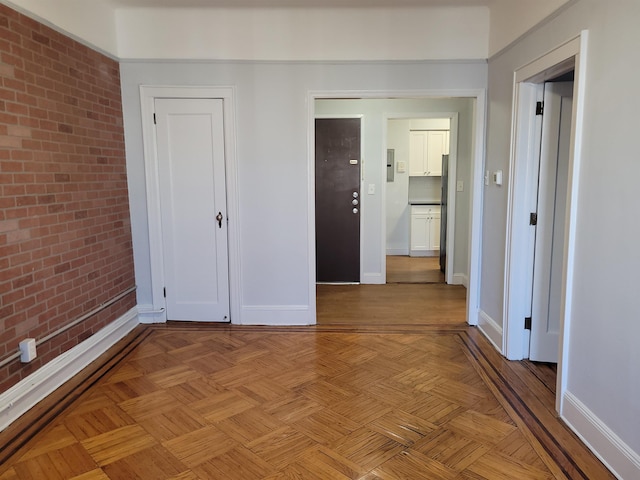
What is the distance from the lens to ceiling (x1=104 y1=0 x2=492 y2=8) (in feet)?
11.4

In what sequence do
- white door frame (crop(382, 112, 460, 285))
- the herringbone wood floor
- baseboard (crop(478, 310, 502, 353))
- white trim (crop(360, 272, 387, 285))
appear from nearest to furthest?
the herringbone wood floor < baseboard (crop(478, 310, 502, 353)) < white door frame (crop(382, 112, 460, 285)) < white trim (crop(360, 272, 387, 285))

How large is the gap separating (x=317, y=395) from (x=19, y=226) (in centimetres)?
201

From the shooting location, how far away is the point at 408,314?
4.30 meters

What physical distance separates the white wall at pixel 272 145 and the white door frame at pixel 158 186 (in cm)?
5

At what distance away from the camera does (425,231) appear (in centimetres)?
718

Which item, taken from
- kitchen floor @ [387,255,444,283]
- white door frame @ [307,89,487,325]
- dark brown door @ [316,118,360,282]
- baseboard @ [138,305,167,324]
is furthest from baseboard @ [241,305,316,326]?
kitchen floor @ [387,255,444,283]

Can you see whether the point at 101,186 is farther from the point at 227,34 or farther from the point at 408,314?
the point at 408,314

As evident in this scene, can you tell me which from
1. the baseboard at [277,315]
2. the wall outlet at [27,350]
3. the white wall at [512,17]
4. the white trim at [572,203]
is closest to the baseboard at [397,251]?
the baseboard at [277,315]

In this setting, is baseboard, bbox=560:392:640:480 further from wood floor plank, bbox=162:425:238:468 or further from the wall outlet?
the wall outlet

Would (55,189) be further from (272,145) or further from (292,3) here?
(292,3)

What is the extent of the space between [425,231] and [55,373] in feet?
18.5

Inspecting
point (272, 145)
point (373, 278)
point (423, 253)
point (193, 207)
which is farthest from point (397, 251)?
point (193, 207)

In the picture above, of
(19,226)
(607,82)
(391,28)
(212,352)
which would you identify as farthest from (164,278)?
(607,82)

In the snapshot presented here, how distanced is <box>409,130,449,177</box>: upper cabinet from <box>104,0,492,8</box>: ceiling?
352 centimetres
